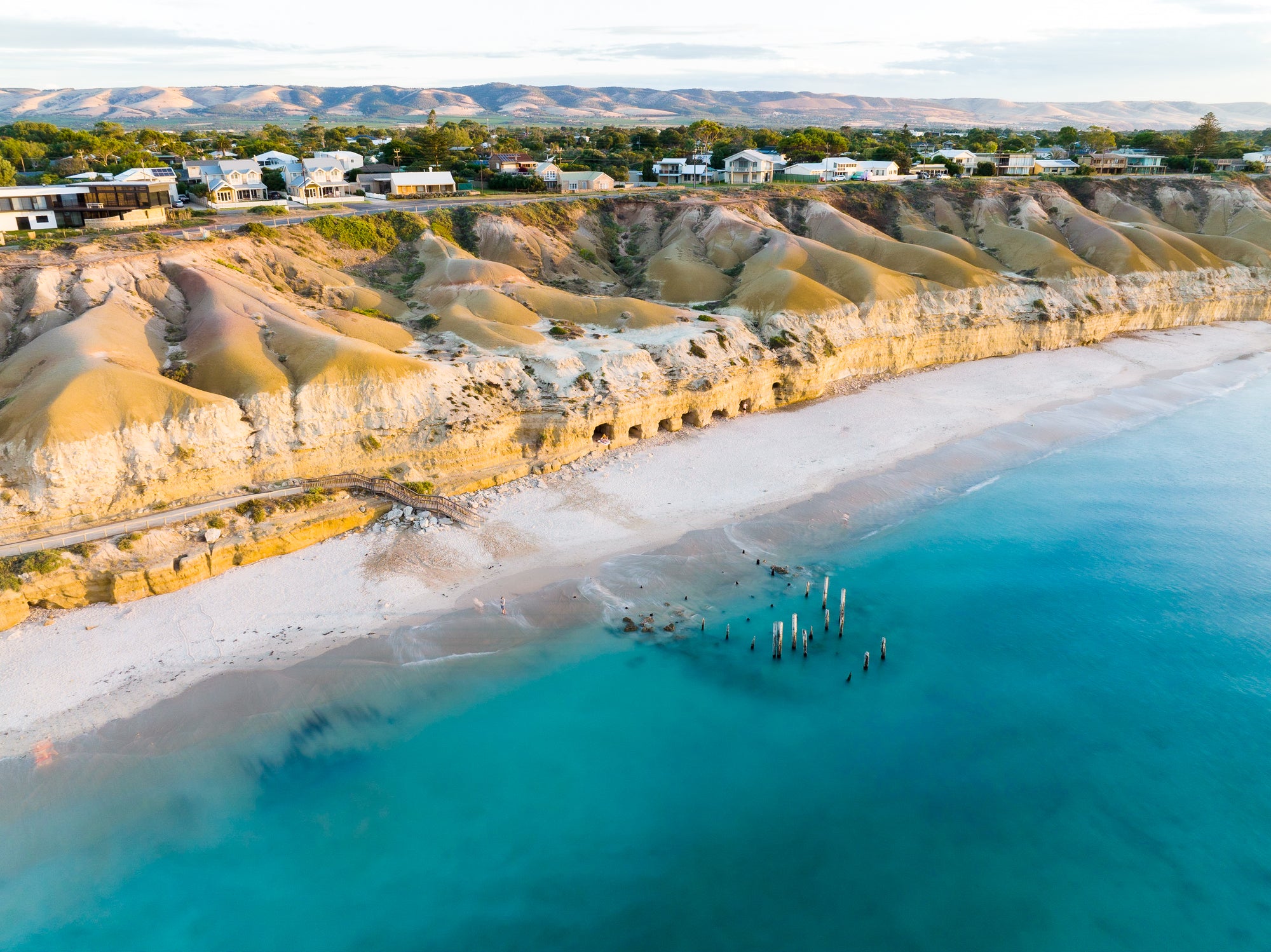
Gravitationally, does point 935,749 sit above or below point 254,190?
below

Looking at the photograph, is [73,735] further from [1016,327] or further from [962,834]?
[1016,327]

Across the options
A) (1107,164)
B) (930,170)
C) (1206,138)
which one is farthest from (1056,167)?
(1206,138)

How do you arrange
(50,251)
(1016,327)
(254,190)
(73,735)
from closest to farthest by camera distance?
(73,735)
(50,251)
(1016,327)
(254,190)

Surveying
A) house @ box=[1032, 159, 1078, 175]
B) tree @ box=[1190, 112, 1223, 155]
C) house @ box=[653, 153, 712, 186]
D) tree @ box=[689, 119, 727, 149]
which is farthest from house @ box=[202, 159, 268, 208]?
tree @ box=[1190, 112, 1223, 155]

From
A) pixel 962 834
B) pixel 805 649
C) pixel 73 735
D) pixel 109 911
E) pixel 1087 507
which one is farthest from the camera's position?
pixel 1087 507

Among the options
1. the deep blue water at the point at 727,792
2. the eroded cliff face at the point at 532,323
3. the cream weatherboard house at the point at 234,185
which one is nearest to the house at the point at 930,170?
the eroded cliff face at the point at 532,323

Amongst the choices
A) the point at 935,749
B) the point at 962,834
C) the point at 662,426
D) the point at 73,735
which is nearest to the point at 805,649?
the point at 935,749
